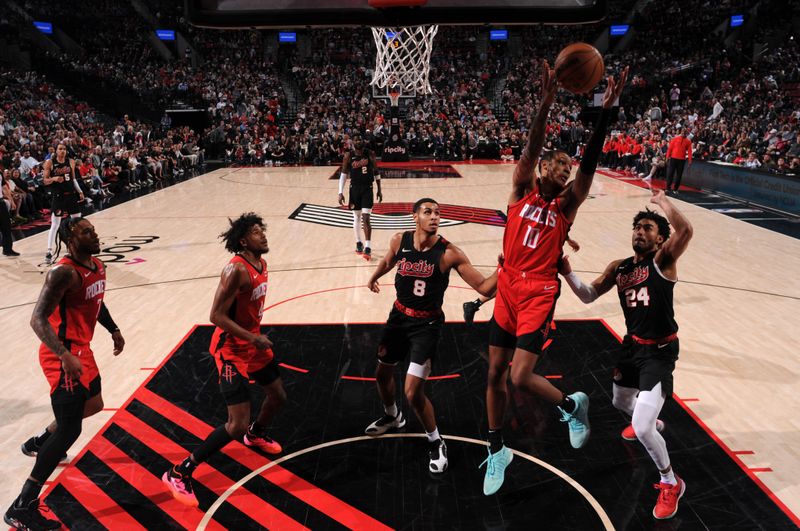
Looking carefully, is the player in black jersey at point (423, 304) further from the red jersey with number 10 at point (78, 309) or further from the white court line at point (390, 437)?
the red jersey with number 10 at point (78, 309)

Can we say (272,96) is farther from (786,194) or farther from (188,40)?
(786,194)

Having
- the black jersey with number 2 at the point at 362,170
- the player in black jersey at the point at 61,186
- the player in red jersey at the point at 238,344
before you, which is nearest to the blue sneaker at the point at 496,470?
the player in red jersey at the point at 238,344

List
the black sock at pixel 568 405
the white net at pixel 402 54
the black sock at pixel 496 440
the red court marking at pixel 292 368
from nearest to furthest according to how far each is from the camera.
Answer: the black sock at pixel 496 440 → the black sock at pixel 568 405 → the red court marking at pixel 292 368 → the white net at pixel 402 54

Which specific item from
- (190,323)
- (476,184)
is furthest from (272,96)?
(190,323)

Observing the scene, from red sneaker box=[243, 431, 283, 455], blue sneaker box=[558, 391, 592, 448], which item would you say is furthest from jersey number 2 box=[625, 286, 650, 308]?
red sneaker box=[243, 431, 283, 455]

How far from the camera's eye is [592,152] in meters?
3.73

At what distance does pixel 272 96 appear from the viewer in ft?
95.6

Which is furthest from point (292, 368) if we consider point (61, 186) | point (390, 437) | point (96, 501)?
point (61, 186)

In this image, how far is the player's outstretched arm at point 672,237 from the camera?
3787 mm

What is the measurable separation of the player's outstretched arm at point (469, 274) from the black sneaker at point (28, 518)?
9.09ft

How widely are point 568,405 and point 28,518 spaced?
3317mm

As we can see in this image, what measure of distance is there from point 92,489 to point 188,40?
34644 millimetres

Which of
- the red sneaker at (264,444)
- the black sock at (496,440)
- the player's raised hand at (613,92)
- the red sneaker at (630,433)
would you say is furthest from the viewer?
the red sneaker at (630,433)

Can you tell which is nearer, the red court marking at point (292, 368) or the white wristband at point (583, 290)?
the white wristband at point (583, 290)
